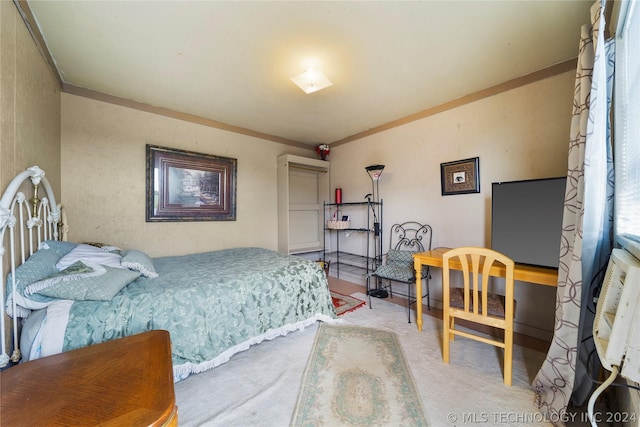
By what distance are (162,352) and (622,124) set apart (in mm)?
2597

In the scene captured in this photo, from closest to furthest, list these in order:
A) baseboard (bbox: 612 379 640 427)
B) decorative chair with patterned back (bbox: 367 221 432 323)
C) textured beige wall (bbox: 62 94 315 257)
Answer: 1. baseboard (bbox: 612 379 640 427)
2. textured beige wall (bbox: 62 94 315 257)
3. decorative chair with patterned back (bbox: 367 221 432 323)

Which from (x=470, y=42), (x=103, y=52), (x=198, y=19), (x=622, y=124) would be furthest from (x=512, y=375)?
(x=103, y=52)

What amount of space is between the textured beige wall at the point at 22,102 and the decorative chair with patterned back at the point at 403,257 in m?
3.09

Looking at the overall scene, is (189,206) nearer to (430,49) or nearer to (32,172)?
(32,172)

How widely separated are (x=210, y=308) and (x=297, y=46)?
213 cm

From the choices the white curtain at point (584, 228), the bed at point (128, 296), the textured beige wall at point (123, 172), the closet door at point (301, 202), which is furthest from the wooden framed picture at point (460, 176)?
the textured beige wall at point (123, 172)

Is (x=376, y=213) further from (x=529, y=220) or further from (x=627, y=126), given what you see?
(x=627, y=126)

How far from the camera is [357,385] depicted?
161 cm

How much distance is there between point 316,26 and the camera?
163 centimetres

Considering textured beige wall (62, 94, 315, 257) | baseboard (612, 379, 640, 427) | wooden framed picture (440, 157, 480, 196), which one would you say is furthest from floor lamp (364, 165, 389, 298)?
baseboard (612, 379, 640, 427)

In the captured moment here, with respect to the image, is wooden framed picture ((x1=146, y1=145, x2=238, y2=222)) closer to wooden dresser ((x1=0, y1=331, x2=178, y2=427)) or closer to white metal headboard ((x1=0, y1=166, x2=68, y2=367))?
white metal headboard ((x1=0, y1=166, x2=68, y2=367))

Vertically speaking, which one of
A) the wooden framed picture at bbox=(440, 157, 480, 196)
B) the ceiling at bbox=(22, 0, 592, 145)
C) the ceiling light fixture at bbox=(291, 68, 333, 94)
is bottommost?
the wooden framed picture at bbox=(440, 157, 480, 196)

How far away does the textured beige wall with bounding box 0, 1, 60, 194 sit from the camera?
4.09ft

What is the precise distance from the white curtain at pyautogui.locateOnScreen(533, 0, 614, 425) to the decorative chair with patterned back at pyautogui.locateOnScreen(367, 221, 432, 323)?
1.33 metres
